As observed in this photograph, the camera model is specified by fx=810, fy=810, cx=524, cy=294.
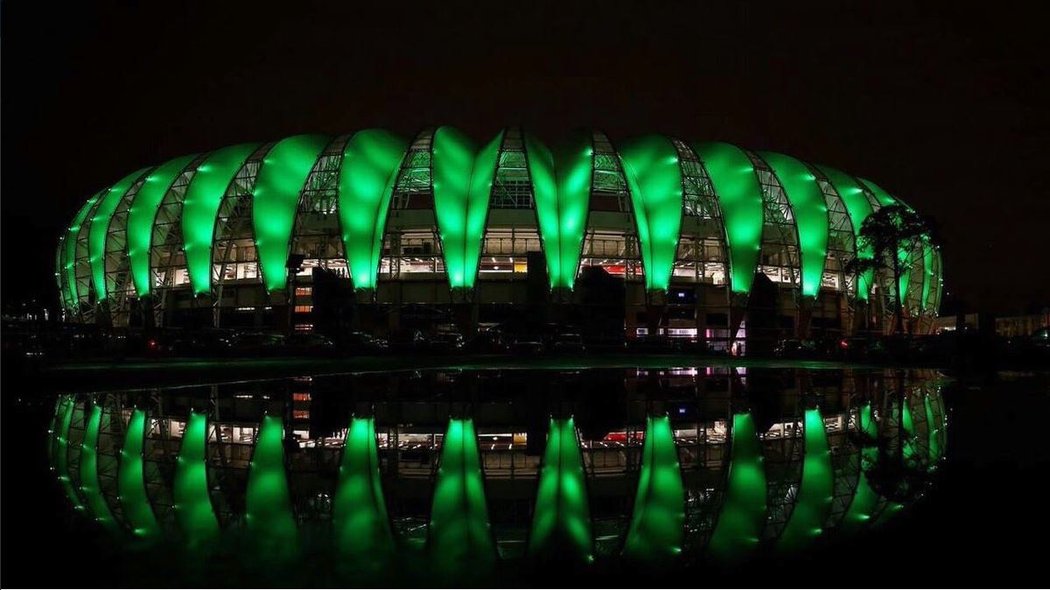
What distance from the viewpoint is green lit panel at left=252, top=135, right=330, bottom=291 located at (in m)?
55.1

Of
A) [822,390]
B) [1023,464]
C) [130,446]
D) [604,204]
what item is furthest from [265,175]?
[1023,464]

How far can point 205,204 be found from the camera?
59500 mm

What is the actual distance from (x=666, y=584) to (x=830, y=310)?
62.7 meters

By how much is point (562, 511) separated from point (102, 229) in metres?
72.0

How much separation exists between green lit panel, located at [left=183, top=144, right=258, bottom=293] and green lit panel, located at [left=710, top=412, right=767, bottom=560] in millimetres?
54660

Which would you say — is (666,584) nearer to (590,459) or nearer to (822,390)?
(590,459)

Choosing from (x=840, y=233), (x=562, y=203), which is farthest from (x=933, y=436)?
(x=840, y=233)

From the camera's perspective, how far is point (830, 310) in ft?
205

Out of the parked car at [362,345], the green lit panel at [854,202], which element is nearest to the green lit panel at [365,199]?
the parked car at [362,345]

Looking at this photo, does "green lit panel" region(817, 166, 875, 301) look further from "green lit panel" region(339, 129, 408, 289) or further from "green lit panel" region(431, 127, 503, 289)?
"green lit panel" region(339, 129, 408, 289)

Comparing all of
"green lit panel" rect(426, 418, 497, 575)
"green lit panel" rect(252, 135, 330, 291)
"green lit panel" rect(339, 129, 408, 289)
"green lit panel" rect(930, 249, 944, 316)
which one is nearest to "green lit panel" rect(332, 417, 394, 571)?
"green lit panel" rect(426, 418, 497, 575)

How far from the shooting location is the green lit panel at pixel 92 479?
215 inches

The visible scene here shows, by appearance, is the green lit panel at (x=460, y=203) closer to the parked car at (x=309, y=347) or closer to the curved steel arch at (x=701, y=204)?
the curved steel arch at (x=701, y=204)

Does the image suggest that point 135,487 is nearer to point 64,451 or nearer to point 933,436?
point 64,451
